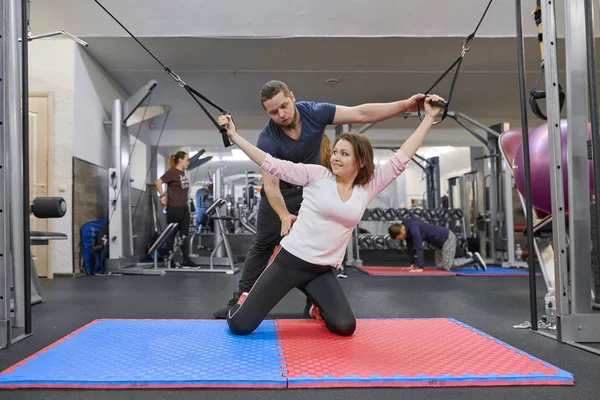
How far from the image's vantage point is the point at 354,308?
282 cm

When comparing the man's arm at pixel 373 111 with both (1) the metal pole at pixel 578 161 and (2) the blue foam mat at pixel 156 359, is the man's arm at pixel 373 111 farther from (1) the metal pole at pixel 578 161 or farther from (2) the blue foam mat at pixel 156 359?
(2) the blue foam mat at pixel 156 359

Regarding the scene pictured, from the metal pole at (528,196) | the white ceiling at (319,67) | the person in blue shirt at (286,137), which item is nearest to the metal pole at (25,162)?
the person in blue shirt at (286,137)

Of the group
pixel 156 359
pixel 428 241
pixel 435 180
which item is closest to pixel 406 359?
pixel 156 359

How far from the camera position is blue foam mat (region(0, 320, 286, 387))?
4.44ft

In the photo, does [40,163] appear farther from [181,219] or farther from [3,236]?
[3,236]

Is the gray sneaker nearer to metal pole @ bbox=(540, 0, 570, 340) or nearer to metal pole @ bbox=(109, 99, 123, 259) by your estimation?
metal pole @ bbox=(540, 0, 570, 340)

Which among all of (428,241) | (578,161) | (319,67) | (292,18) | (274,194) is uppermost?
(292,18)

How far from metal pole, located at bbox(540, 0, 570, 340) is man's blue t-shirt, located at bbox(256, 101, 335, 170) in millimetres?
981

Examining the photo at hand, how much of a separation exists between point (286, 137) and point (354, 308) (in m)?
1.22

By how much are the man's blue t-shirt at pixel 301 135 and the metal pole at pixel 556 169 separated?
0.98 m

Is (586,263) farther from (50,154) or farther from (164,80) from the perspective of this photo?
(164,80)

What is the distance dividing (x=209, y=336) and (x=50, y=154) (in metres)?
3.71

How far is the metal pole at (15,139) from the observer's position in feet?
6.52

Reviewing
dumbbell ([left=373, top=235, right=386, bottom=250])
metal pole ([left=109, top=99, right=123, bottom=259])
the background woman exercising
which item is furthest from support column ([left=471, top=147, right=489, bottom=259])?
metal pole ([left=109, top=99, right=123, bottom=259])
